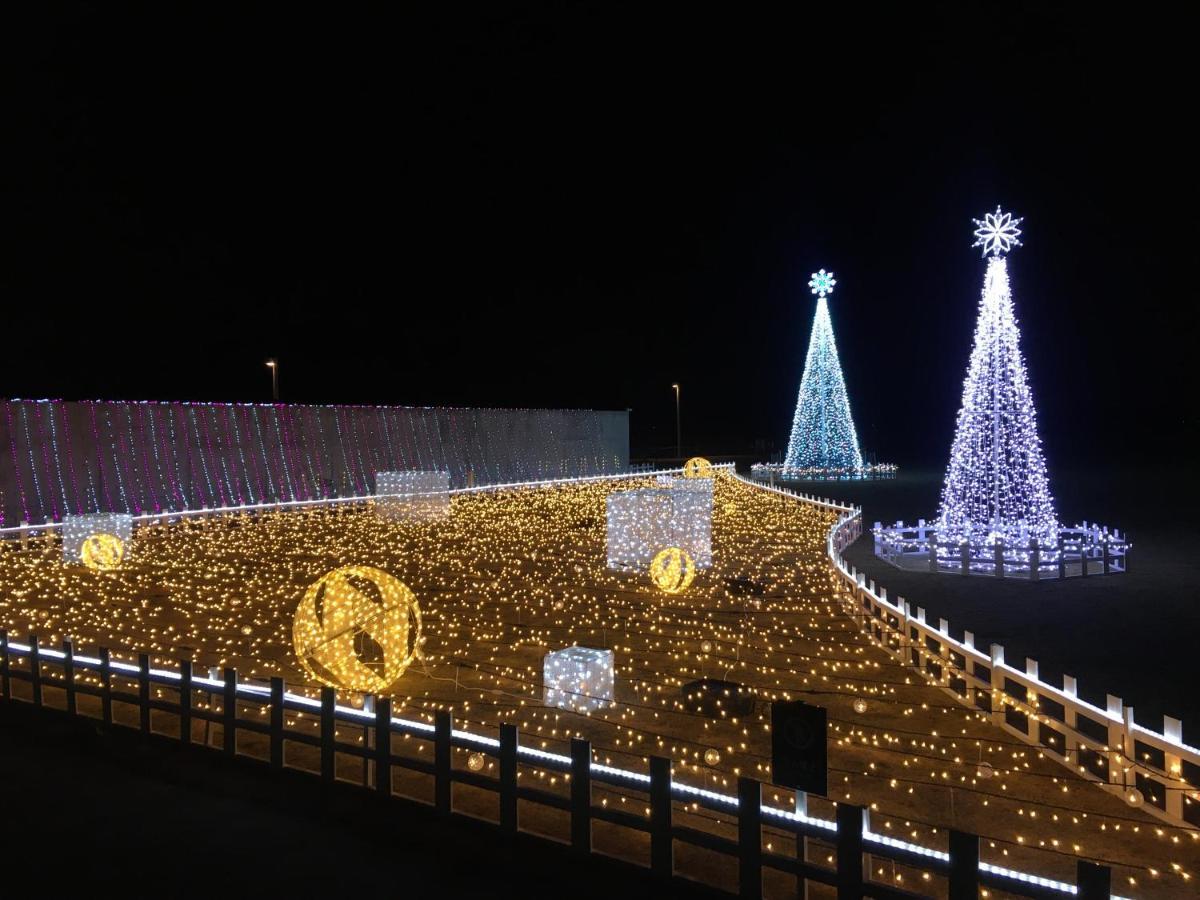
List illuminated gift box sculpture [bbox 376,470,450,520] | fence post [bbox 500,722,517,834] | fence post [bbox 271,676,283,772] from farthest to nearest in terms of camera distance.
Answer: illuminated gift box sculpture [bbox 376,470,450,520] < fence post [bbox 271,676,283,772] < fence post [bbox 500,722,517,834]

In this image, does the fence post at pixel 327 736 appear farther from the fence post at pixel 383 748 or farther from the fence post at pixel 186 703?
the fence post at pixel 186 703

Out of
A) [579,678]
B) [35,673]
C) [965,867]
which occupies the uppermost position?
[965,867]

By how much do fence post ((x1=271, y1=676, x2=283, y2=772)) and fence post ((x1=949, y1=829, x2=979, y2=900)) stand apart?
4007 millimetres

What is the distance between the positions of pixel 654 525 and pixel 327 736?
8724 mm

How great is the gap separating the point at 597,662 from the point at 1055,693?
344 centimetres

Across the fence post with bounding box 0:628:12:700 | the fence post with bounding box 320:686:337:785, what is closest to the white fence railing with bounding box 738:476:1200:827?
the fence post with bounding box 320:686:337:785

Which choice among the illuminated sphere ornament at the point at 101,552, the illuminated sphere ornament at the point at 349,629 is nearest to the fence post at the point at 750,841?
the illuminated sphere ornament at the point at 349,629

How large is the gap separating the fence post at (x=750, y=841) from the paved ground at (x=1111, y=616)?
4.37 metres

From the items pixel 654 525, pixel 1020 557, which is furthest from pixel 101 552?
pixel 1020 557

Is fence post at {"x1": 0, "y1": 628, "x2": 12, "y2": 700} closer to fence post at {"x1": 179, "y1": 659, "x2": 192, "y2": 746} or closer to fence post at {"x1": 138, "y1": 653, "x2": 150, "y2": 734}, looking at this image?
fence post at {"x1": 138, "y1": 653, "x2": 150, "y2": 734}

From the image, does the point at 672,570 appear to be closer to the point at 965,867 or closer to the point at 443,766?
the point at 443,766

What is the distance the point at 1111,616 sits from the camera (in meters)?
10.2

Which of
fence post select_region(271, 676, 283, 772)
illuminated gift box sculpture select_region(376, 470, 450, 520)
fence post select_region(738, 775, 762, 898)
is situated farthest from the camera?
illuminated gift box sculpture select_region(376, 470, 450, 520)

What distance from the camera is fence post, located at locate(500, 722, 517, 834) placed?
451 cm
